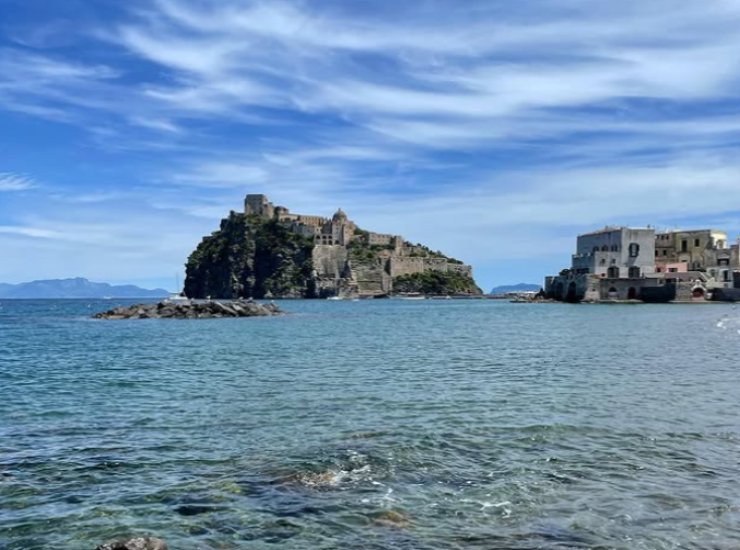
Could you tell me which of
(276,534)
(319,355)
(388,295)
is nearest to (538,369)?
(319,355)

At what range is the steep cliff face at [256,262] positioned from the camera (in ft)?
591

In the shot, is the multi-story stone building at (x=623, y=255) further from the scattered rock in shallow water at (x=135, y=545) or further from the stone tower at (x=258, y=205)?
the stone tower at (x=258, y=205)

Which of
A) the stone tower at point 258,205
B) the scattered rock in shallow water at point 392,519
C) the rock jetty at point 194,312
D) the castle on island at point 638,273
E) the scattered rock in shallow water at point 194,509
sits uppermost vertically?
the stone tower at point 258,205

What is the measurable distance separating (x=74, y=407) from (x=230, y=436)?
649 cm

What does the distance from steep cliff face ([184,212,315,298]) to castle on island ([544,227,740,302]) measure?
3410 inches

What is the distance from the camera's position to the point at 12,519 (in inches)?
379

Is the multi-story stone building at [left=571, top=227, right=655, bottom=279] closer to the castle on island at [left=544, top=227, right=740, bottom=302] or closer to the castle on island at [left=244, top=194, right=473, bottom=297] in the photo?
the castle on island at [left=544, top=227, right=740, bottom=302]

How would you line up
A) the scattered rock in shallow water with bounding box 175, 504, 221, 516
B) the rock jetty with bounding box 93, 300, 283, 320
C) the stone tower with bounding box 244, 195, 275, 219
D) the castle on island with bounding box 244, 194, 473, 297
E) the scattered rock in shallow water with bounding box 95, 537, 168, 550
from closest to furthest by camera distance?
the scattered rock in shallow water with bounding box 95, 537, 168, 550 → the scattered rock in shallow water with bounding box 175, 504, 221, 516 → the rock jetty with bounding box 93, 300, 283, 320 → the castle on island with bounding box 244, 194, 473, 297 → the stone tower with bounding box 244, 195, 275, 219

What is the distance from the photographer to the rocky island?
17862 centimetres

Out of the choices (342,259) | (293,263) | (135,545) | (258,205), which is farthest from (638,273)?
(258,205)

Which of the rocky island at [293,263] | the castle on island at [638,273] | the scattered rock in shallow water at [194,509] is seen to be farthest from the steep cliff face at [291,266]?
the scattered rock in shallow water at [194,509]

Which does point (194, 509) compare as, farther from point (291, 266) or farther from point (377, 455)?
point (291, 266)

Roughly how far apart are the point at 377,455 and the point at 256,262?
176163mm

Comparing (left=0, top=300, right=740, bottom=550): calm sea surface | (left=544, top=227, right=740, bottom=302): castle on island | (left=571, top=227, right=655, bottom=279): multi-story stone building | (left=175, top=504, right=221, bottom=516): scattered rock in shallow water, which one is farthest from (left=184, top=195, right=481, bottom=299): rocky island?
(left=175, top=504, right=221, bottom=516): scattered rock in shallow water
